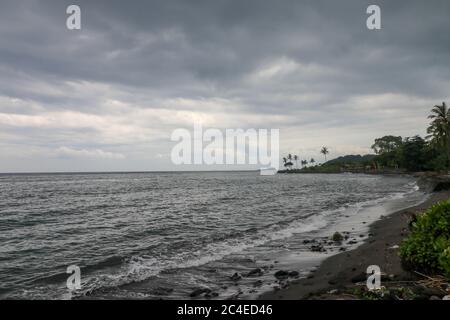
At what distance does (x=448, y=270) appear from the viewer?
758 centimetres

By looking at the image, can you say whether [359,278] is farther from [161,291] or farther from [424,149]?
[424,149]

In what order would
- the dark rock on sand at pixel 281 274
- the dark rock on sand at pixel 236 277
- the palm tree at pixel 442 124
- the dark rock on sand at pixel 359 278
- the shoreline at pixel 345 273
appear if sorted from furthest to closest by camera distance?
the palm tree at pixel 442 124 → the dark rock on sand at pixel 236 277 → the dark rock on sand at pixel 281 274 → the dark rock on sand at pixel 359 278 → the shoreline at pixel 345 273

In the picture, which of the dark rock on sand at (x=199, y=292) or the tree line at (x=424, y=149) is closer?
→ the dark rock on sand at (x=199, y=292)

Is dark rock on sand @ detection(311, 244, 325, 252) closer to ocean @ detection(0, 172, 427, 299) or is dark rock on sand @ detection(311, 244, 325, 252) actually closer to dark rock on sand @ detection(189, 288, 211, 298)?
ocean @ detection(0, 172, 427, 299)

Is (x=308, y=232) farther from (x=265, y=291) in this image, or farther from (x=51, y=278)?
(x=51, y=278)

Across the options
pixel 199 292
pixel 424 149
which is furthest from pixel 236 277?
pixel 424 149

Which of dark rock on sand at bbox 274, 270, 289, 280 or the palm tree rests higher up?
the palm tree

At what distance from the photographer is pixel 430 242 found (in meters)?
8.71

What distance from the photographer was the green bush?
8.45 meters

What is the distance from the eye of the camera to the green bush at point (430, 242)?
27.7 feet

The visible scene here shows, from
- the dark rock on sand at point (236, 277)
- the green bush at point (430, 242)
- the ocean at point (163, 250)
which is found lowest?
the ocean at point (163, 250)

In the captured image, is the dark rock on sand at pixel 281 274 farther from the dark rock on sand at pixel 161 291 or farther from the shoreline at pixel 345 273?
the dark rock on sand at pixel 161 291

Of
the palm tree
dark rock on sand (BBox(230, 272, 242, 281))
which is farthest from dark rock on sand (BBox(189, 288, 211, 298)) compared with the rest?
the palm tree

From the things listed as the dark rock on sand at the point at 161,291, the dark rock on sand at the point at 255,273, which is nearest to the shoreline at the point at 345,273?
the dark rock on sand at the point at 255,273
